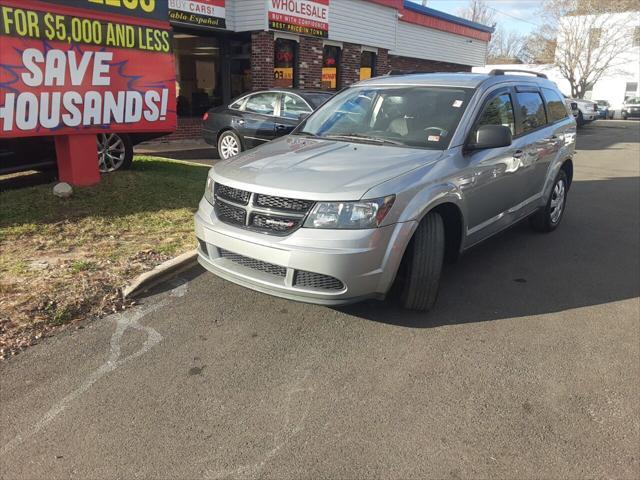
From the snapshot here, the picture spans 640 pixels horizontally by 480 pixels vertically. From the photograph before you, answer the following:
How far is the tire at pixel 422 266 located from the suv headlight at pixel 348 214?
0.48 meters

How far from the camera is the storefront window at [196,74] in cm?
1461

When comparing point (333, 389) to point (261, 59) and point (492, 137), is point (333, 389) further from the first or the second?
point (261, 59)

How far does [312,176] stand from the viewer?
355 centimetres

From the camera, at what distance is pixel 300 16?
15.1m

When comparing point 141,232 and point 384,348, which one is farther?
point 141,232

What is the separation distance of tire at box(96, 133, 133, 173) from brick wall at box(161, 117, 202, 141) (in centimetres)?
641

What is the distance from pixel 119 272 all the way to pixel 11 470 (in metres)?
2.24

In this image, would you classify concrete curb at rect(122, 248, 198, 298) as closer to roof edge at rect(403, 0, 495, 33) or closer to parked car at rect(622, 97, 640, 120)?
roof edge at rect(403, 0, 495, 33)

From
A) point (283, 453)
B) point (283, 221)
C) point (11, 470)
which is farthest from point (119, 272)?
point (283, 453)

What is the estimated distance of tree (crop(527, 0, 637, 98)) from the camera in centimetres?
3225

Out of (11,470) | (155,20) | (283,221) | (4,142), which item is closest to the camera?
(11,470)

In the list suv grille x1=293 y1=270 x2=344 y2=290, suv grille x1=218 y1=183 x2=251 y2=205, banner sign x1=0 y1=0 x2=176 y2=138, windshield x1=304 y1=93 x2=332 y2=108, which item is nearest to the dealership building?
windshield x1=304 y1=93 x2=332 y2=108

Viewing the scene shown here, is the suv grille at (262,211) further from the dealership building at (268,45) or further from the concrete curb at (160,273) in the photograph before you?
the dealership building at (268,45)

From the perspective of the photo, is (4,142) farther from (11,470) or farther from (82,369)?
(11,470)
